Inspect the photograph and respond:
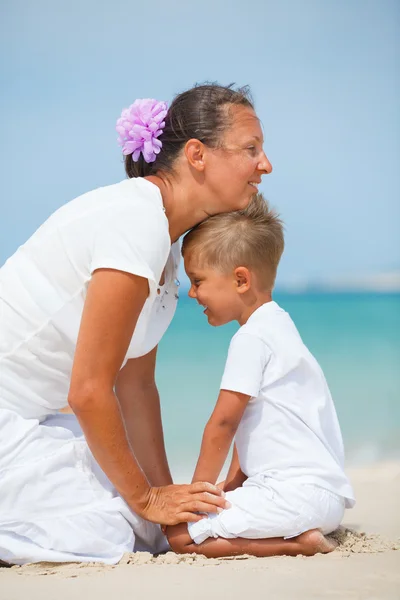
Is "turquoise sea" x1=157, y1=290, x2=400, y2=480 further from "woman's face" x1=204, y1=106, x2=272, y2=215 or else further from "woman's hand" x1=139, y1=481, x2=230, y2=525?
"woman's face" x1=204, y1=106, x2=272, y2=215

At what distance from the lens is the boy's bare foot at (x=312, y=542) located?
298 cm

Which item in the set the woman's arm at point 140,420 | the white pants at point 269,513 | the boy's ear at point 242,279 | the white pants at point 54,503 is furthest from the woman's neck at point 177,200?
the white pants at point 269,513

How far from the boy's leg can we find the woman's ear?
1.22 metres

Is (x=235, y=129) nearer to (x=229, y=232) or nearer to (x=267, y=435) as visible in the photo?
(x=229, y=232)

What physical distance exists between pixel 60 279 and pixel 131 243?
0.30 meters

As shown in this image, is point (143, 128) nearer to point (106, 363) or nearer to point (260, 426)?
point (106, 363)

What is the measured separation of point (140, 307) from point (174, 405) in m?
5.88

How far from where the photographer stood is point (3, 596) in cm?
246

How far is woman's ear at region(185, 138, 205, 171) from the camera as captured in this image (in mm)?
3148

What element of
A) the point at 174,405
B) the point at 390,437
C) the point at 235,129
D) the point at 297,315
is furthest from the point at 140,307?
the point at 297,315

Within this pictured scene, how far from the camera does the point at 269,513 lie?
2.93 m

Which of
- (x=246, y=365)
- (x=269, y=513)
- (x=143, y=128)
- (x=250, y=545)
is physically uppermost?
(x=143, y=128)

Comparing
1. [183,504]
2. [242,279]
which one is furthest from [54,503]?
[242,279]

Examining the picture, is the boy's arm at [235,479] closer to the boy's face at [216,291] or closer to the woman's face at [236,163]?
the boy's face at [216,291]
